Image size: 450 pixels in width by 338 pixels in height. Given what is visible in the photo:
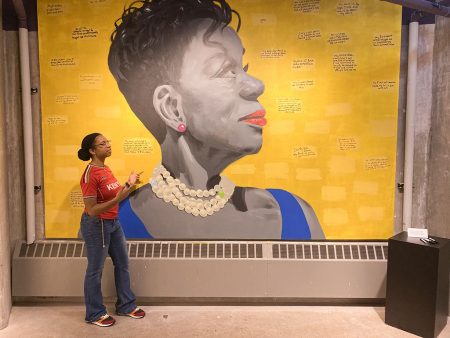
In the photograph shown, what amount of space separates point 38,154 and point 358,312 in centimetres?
296

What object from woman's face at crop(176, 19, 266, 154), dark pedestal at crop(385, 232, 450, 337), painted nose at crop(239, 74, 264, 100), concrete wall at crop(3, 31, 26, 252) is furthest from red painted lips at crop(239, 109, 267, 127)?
concrete wall at crop(3, 31, 26, 252)

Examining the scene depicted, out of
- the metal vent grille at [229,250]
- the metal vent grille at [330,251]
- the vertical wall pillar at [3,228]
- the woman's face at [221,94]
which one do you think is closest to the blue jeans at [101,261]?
the metal vent grille at [229,250]

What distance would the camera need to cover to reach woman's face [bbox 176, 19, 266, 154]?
3.13 meters

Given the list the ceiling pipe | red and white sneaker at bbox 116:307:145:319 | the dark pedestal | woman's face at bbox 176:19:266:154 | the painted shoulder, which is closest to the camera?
the dark pedestal

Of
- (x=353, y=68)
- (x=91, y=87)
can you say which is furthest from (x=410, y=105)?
(x=91, y=87)

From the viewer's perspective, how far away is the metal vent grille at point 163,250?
3.21 meters

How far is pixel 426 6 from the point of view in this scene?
284 centimetres

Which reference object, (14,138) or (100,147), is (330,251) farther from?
(14,138)

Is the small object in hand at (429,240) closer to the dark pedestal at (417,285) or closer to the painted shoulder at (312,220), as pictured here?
the dark pedestal at (417,285)

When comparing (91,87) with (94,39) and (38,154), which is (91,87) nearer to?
(94,39)

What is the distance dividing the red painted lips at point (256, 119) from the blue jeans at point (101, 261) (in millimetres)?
1314

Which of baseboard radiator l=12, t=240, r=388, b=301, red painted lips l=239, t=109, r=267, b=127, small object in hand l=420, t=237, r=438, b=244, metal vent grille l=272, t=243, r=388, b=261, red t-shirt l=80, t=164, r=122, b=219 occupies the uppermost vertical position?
red painted lips l=239, t=109, r=267, b=127

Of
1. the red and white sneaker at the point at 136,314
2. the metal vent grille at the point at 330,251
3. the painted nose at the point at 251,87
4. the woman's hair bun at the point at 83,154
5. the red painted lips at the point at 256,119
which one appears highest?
the painted nose at the point at 251,87

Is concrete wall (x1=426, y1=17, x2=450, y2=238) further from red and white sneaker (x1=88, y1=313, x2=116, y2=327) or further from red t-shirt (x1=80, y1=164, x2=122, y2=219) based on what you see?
red and white sneaker (x1=88, y1=313, x2=116, y2=327)
